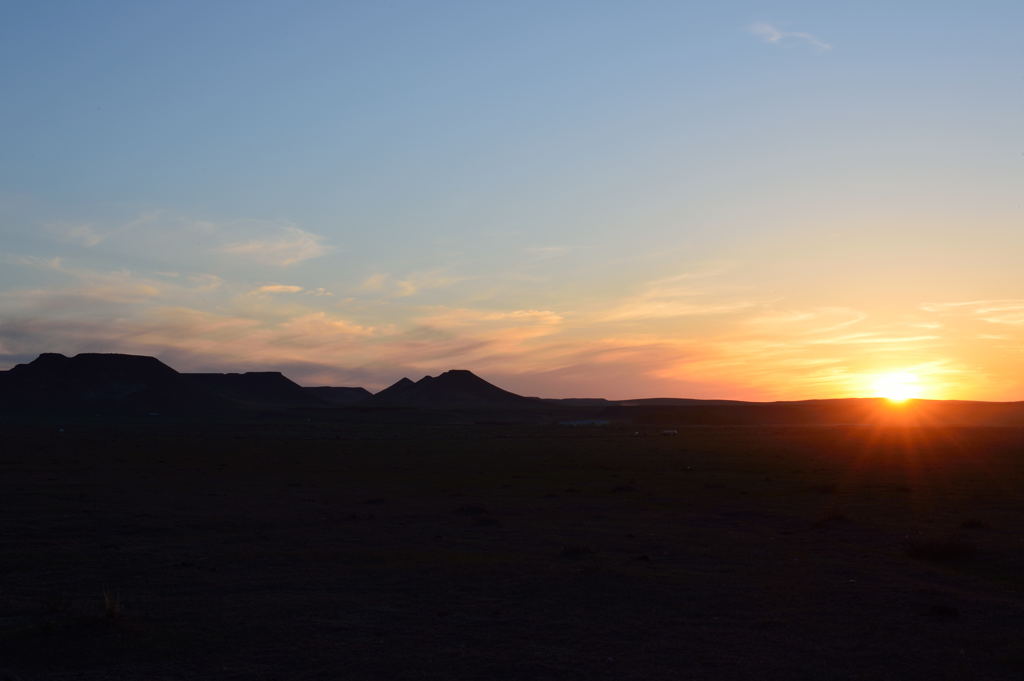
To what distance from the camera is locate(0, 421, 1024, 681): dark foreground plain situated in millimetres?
11312

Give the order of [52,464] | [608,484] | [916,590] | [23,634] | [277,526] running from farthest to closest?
[52,464] < [608,484] < [277,526] < [916,590] < [23,634]

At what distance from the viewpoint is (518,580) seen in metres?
16.1

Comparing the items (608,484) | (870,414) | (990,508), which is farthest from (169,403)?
(990,508)

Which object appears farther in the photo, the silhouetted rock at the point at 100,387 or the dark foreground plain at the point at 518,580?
the silhouetted rock at the point at 100,387

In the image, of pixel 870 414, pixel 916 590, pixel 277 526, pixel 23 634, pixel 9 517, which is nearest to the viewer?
pixel 23 634

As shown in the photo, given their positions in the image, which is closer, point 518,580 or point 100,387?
point 518,580

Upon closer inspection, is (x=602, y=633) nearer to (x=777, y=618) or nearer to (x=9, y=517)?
(x=777, y=618)

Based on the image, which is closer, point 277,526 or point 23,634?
point 23,634

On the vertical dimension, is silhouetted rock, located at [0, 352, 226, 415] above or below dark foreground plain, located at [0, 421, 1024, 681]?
above

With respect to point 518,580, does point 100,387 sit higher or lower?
higher

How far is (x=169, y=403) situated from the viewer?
17400cm

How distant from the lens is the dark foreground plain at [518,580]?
11312 mm

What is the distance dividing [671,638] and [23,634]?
30.2 ft

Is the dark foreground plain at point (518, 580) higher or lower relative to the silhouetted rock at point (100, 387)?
lower
